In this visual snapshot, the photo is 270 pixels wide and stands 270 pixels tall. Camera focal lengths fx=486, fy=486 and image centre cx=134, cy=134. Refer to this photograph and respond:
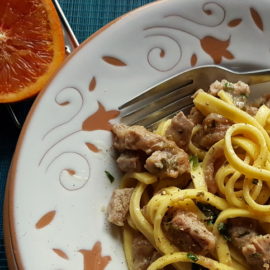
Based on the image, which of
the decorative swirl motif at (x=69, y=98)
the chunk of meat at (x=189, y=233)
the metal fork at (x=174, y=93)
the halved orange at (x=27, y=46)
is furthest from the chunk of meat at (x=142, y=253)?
the halved orange at (x=27, y=46)

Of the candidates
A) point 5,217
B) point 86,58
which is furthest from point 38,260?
point 86,58

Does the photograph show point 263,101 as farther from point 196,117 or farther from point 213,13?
point 213,13

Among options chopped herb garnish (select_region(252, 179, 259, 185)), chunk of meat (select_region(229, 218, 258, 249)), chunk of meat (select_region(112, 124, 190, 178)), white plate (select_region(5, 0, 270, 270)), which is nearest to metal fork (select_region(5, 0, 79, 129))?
white plate (select_region(5, 0, 270, 270))

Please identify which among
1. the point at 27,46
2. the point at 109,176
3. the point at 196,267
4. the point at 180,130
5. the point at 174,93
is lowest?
the point at 196,267

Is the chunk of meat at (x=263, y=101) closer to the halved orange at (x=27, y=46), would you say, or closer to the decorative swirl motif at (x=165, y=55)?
the decorative swirl motif at (x=165, y=55)

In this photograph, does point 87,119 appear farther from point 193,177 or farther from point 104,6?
point 104,6

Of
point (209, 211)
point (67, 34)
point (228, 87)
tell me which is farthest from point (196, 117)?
point (67, 34)
